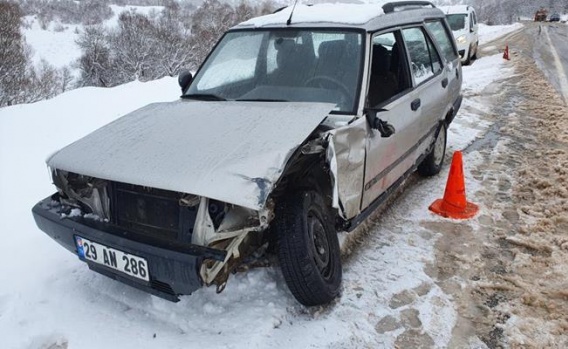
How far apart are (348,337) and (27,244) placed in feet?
8.49

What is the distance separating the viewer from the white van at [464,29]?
14.3 m

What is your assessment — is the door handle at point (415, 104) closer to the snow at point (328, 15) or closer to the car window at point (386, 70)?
the car window at point (386, 70)

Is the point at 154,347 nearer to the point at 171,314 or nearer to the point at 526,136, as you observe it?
the point at 171,314

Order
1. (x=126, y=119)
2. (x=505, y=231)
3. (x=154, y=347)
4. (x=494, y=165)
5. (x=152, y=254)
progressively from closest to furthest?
(x=152, y=254)
(x=154, y=347)
(x=126, y=119)
(x=505, y=231)
(x=494, y=165)

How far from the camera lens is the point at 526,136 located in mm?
6641

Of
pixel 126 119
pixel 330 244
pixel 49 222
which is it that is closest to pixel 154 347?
pixel 49 222

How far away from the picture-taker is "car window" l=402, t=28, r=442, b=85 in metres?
4.10

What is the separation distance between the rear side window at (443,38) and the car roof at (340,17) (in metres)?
0.73

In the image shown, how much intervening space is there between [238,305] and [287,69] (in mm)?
1805

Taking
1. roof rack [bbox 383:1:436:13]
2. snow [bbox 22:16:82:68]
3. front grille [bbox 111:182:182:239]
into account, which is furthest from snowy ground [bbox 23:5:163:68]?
front grille [bbox 111:182:182:239]

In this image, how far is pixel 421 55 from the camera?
14.4 feet

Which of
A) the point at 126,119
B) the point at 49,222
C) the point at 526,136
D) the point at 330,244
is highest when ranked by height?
the point at 126,119

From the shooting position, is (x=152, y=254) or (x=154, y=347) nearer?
(x=152, y=254)

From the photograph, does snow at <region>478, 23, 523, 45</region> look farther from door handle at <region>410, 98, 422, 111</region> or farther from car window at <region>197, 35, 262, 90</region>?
car window at <region>197, 35, 262, 90</region>
